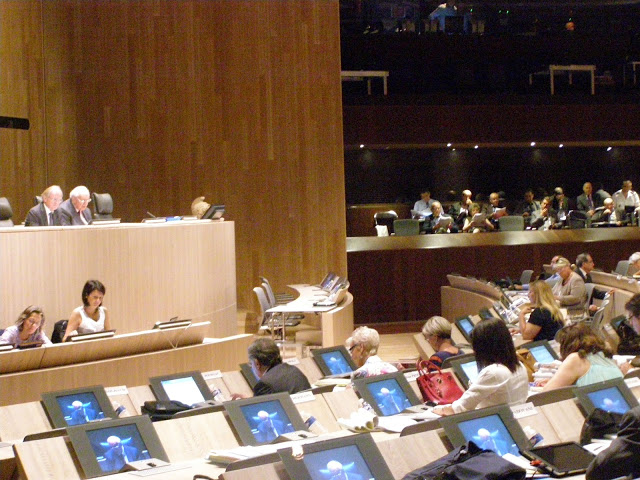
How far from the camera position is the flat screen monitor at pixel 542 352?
631 cm

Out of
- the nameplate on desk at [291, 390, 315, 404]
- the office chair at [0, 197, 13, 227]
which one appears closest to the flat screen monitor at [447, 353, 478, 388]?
the nameplate on desk at [291, 390, 315, 404]

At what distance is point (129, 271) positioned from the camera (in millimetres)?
8078

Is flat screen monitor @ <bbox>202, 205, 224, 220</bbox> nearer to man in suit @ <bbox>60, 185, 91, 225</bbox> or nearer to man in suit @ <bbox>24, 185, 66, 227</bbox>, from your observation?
man in suit @ <bbox>60, 185, 91, 225</bbox>

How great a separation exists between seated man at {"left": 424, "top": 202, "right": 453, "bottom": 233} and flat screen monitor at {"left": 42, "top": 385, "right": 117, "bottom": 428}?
9.71 m

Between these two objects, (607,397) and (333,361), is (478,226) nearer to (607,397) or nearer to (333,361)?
(333,361)

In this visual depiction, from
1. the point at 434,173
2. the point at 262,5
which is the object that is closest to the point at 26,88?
the point at 262,5

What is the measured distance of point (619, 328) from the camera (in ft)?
21.7

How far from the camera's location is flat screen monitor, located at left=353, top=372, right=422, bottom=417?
4.59 m

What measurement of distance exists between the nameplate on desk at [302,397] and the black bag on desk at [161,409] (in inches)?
25.3

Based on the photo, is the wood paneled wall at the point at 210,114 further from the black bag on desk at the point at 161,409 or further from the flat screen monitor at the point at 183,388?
the black bag on desk at the point at 161,409

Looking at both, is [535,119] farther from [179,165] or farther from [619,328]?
[619,328]

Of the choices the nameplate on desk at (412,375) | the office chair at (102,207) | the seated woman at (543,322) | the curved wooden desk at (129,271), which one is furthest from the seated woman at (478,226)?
the nameplate on desk at (412,375)

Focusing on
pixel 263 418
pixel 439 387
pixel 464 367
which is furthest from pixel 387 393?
pixel 263 418

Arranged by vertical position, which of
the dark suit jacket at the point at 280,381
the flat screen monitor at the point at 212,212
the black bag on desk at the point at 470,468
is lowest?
the dark suit jacket at the point at 280,381
